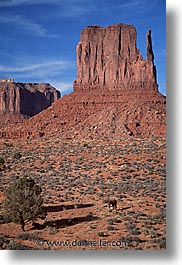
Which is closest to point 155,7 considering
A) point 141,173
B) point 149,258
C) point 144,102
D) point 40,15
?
point 40,15

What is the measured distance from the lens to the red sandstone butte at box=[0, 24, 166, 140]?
2572 centimetres

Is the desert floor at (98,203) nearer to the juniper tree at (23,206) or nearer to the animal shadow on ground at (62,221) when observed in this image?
the animal shadow on ground at (62,221)

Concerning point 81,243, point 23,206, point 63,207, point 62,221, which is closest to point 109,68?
point 63,207

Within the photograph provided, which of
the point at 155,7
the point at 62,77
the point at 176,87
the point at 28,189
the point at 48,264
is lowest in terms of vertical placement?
the point at 48,264

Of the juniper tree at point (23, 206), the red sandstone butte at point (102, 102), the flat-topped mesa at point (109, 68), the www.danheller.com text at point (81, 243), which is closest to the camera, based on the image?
the www.danheller.com text at point (81, 243)

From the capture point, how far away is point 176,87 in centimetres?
796

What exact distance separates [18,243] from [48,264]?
79cm

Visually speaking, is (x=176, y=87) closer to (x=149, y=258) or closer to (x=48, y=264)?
(x=149, y=258)

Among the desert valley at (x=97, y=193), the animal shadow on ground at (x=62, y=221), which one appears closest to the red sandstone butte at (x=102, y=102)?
the desert valley at (x=97, y=193)

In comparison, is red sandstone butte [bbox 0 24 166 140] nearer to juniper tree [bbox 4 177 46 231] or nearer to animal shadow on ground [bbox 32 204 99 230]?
animal shadow on ground [bbox 32 204 99 230]

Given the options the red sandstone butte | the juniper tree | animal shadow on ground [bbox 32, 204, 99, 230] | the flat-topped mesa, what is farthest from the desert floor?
the flat-topped mesa

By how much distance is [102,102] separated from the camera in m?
33.3

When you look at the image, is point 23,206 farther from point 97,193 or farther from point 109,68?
point 109,68

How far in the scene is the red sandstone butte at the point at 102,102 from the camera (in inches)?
1013
